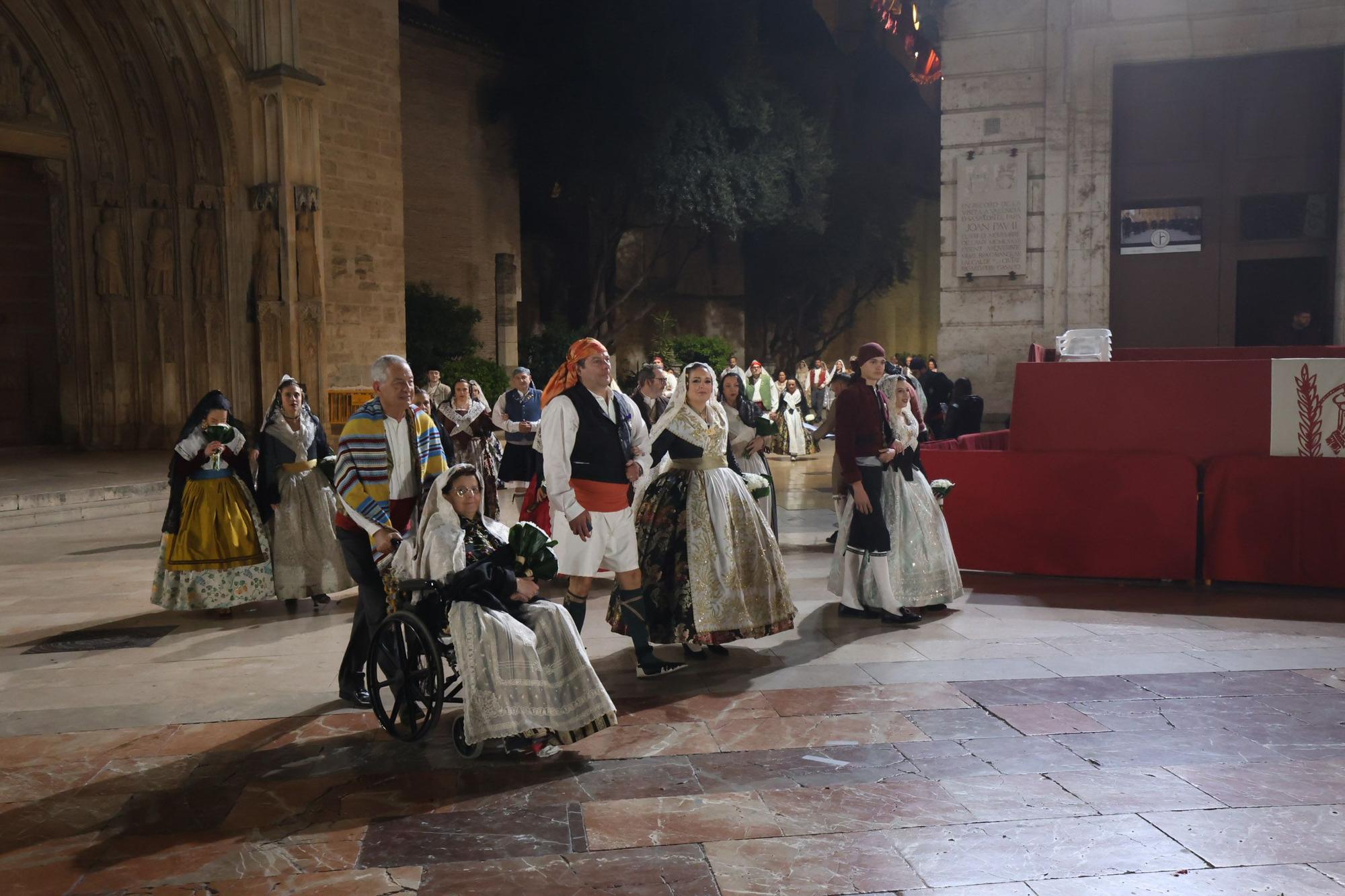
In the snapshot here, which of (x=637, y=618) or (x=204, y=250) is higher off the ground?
(x=204, y=250)

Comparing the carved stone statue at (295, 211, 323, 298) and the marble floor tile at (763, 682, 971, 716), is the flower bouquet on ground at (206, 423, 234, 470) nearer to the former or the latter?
the marble floor tile at (763, 682, 971, 716)

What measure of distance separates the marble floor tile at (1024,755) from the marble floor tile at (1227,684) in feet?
3.33

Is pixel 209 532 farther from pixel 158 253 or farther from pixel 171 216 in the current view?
pixel 171 216

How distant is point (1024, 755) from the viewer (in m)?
4.28

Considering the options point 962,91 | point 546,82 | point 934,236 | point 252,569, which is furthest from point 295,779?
point 934,236

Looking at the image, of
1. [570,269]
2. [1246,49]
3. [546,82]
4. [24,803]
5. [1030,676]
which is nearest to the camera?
[24,803]

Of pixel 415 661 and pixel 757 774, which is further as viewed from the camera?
pixel 415 661

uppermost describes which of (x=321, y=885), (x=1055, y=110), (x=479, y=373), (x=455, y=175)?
(x=455, y=175)

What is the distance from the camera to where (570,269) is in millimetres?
28719

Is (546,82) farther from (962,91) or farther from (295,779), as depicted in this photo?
(295,779)

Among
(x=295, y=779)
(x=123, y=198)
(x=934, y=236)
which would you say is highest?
(x=934, y=236)

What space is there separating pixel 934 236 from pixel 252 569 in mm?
35527

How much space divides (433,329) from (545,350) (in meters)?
4.46

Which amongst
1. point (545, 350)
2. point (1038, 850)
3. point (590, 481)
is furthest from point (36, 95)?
point (1038, 850)
